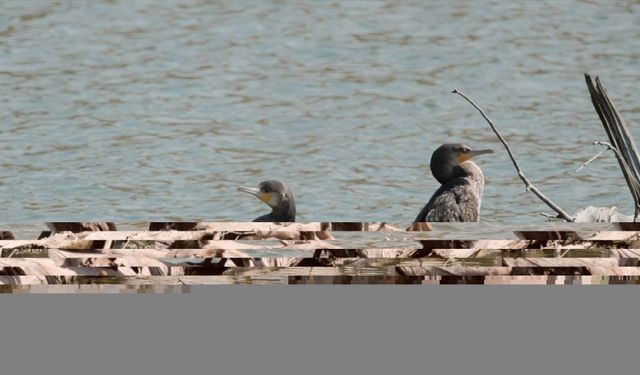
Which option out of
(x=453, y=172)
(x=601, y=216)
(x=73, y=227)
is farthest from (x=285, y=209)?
(x=73, y=227)

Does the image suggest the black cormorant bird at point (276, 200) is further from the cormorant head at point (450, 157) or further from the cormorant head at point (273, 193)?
the cormorant head at point (450, 157)

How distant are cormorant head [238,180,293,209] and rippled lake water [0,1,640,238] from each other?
1598 millimetres

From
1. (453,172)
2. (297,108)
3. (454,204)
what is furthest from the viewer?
(297,108)

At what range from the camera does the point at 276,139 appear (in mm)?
13578

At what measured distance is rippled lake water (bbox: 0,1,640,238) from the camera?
11.5m

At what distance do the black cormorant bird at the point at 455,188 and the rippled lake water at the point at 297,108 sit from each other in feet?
3.05

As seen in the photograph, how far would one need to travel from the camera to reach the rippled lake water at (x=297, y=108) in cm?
1151

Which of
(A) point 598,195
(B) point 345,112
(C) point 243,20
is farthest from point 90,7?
(A) point 598,195

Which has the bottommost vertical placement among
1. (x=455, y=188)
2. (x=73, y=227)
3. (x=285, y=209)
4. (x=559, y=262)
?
(x=285, y=209)

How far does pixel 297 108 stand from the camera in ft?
48.2

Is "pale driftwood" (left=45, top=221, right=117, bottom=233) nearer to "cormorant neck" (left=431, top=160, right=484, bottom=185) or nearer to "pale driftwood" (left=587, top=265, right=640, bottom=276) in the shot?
"pale driftwood" (left=587, top=265, right=640, bottom=276)

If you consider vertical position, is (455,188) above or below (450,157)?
below

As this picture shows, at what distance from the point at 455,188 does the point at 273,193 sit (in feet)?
3.79

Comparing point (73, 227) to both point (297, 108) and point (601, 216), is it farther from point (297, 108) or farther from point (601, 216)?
point (297, 108)
